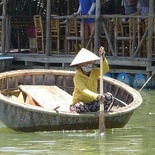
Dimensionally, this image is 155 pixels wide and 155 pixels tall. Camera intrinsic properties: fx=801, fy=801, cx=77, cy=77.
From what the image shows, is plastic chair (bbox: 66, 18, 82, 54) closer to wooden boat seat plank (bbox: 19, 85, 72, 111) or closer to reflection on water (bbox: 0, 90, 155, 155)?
wooden boat seat plank (bbox: 19, 85, 72, 111)

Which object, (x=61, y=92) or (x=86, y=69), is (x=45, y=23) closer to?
(x=61, y=92)

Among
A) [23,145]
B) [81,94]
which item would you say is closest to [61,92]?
[81,94]

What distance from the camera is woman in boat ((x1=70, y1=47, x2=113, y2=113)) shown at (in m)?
12.0

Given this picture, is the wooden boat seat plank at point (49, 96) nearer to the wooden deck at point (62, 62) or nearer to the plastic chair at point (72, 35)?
the wooden deck at point (62, 62)

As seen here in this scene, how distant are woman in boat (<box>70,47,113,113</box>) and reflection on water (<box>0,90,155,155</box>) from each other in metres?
0.40

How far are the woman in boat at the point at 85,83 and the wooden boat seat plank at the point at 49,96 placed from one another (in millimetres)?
1020

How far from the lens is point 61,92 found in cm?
1440

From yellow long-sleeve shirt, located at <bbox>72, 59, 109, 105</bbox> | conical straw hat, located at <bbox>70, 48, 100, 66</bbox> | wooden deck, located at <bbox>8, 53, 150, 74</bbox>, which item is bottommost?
wooden deck, located at <bbox>8, 53, 150, 74</bbox>

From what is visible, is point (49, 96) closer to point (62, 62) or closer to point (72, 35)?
point (62, 62)

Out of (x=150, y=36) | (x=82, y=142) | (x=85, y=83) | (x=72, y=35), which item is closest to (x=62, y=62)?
(x=72, y=35)

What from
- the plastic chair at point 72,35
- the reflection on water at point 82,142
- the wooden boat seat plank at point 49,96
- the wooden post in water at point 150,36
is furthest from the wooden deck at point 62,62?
the reflection on water at point 82,142

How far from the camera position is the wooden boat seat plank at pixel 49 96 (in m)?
13.3

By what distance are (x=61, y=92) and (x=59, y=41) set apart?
6668mm

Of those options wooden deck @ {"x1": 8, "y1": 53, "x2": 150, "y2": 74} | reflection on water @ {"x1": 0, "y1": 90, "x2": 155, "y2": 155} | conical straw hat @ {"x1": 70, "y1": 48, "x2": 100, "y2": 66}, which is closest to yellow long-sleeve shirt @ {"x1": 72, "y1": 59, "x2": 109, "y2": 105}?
conical straw hat @ {"x1": 70, "y1": 48, "x2": 100, "y2": 66}
